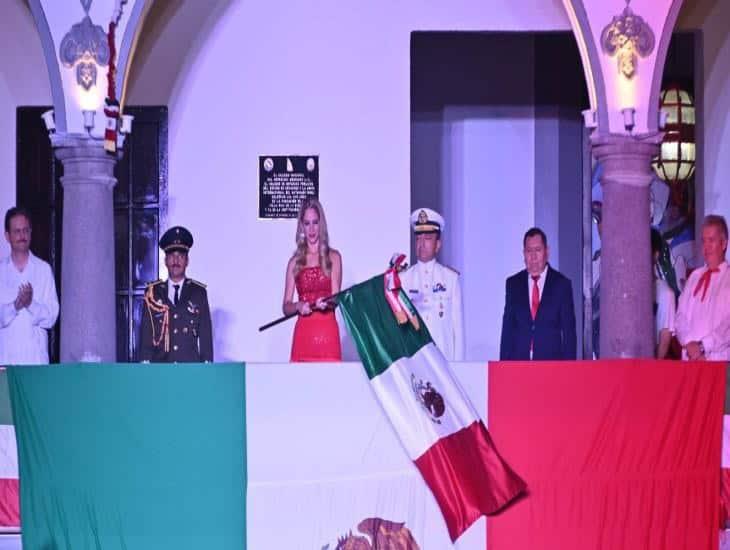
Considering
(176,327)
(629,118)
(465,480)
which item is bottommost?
(465,480)

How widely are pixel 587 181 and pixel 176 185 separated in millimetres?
3899

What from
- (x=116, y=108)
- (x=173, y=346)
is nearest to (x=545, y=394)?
(x=173, y=346)

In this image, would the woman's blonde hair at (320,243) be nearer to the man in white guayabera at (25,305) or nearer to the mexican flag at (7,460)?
the man in white guayabera at (25,305)

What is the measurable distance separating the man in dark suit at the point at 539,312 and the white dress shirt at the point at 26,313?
11.0 feet

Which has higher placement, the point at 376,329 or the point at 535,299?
the point at 535,299

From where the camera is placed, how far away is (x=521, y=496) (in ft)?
23.8

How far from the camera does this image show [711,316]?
9117 millimetres

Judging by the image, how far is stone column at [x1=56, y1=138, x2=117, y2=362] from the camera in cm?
974

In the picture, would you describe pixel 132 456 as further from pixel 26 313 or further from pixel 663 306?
pixel 663 306

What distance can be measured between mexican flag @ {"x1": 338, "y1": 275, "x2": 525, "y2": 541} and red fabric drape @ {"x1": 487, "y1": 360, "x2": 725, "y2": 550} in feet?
0.35

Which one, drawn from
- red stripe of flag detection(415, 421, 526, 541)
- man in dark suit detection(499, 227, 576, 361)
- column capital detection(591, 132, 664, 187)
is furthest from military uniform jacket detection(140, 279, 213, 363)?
column capital detection(591, 132, 664, 187)

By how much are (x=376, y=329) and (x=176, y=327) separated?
221 centimetres

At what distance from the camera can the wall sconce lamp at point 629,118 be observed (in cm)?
962

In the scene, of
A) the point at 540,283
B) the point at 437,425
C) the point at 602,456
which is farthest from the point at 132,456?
the point at 540,283
